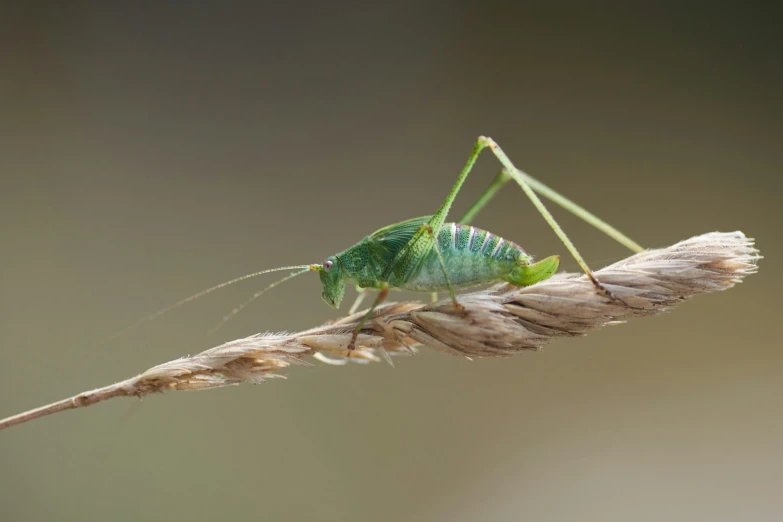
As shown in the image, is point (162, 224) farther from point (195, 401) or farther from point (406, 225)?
point (406, 225)

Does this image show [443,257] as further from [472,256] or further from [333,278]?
[333,278]

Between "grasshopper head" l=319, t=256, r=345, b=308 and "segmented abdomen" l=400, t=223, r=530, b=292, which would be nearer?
"segmented abdomen" l=400, t=223, r=530, b=292

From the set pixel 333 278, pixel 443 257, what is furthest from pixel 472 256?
pixel 333 278

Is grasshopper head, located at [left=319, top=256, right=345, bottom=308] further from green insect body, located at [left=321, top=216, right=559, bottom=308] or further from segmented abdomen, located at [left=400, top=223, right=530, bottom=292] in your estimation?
segmented abdomen, located at [left=400, top=223, right=530, bottom=292]

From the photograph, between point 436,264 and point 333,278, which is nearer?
point 436,264

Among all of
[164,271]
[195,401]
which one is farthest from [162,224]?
[195,401]

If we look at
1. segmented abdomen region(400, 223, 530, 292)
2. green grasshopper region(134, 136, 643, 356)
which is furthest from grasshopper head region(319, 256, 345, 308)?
segmented abdomen region(400, 223, 530, 292)

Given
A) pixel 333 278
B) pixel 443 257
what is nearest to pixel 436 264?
pixel 443 257
